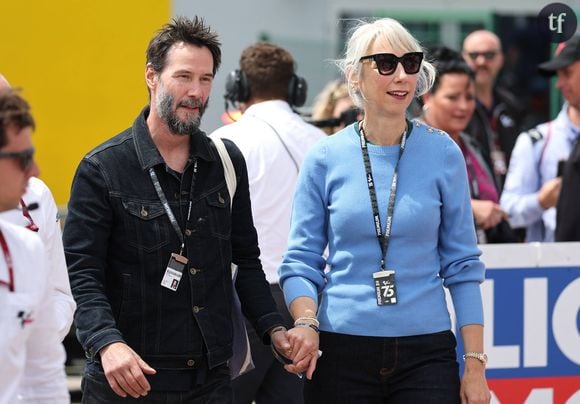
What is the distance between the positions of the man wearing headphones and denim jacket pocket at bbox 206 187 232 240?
116cm

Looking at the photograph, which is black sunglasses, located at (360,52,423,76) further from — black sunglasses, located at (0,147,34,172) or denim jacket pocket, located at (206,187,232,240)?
black sunglasses, located at (0,147,34,172)

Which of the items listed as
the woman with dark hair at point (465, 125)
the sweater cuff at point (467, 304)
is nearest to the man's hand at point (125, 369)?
the sweater cuff at point (467, 304)

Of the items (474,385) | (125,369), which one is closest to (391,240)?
(474,385)

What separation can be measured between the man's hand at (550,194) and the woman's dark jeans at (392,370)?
3.27 metres

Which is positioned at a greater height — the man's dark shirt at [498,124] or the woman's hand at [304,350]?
the man's dark shirt at [498,124]

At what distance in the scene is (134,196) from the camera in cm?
437

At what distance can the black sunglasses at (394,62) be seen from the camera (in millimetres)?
4492

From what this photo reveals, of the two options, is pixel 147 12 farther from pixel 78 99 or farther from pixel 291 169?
pixel 291 169

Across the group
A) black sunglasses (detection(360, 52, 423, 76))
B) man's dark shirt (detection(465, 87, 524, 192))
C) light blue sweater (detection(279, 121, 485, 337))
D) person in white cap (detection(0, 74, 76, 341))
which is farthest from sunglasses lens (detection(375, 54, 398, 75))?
man's dark shirt (detection(465, 87, 524, 192))

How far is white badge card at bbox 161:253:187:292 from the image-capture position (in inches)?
171

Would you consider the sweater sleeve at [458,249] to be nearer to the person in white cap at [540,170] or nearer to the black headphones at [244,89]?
the black headphones at [244,89]

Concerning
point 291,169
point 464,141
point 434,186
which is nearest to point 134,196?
point 434,186

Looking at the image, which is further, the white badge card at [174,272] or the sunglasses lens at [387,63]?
the sunglasses lens at [387,63]

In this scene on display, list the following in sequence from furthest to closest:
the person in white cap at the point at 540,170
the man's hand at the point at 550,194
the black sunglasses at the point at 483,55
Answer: the black sunglasses at the point at 483,55 < the person in white cap at the point at 540,170 < the man's hand at the point at 550,194
